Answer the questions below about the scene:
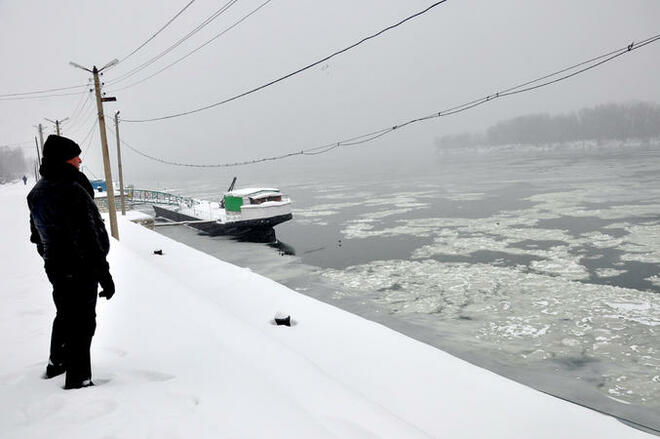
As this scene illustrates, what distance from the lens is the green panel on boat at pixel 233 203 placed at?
104ft

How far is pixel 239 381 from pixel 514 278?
14.5 metres

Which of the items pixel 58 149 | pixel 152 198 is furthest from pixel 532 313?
pixel 152 198

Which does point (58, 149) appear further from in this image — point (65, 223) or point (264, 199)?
point (264, 199)

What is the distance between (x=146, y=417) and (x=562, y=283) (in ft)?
51.1

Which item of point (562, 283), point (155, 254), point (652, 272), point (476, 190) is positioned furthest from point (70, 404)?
point (476, 190)

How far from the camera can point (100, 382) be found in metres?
3.35

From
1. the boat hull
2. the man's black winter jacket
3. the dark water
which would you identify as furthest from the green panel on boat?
the man's black winter jacket

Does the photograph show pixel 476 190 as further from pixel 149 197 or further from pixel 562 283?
pixel 149 197

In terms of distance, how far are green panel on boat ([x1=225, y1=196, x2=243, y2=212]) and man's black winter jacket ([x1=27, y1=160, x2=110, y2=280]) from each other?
2900cm

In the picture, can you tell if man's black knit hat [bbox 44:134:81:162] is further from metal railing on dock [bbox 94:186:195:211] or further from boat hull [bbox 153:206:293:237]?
metal railing on dock [bbox 94:186:195:211]

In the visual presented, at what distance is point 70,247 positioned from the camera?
3.05 m

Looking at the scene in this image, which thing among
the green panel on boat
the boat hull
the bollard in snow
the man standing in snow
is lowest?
the boat hull

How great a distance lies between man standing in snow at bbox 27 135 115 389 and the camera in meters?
3.03

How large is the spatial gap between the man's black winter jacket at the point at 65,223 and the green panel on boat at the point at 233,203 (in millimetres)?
29002
